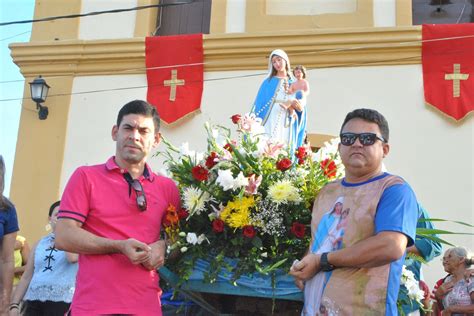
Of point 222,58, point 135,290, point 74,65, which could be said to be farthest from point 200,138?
point 135,290

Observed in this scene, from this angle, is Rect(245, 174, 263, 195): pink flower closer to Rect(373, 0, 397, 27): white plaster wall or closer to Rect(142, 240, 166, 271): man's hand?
Rect(142, 240, 166, 271): man's hand

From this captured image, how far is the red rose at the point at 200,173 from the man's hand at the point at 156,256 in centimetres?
47

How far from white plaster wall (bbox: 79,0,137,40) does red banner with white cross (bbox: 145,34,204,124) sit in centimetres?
62

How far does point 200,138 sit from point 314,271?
656cm

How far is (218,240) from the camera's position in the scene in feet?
10.4

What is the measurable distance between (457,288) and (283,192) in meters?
2.98

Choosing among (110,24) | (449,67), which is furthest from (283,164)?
(110,24)

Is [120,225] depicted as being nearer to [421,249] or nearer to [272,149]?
[272,149]

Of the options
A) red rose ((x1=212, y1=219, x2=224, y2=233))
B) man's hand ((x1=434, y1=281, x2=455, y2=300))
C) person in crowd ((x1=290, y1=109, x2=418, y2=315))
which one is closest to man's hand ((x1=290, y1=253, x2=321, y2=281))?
person in crowd ((x1=290, y1=109, x2=418, y2=315))

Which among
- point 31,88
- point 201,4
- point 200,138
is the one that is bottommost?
point 200,138

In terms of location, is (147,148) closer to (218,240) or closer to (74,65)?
(218,240)

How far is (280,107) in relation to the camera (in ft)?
17.3

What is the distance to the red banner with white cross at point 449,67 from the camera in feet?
27.6

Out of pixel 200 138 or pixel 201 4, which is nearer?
pixel 200 138
